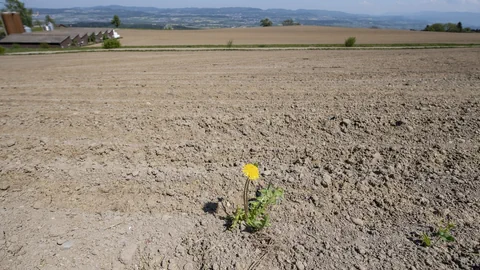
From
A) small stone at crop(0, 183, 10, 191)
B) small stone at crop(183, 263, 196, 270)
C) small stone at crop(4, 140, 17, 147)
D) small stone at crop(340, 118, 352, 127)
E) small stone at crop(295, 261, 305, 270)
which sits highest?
small stone at crop(340, 118, 352, 127)

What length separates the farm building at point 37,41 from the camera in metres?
36.7

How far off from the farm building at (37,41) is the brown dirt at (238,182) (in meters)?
36.8

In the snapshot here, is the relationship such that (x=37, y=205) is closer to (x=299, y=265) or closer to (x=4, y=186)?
(x=4, y=186)

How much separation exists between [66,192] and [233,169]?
224 centimetres

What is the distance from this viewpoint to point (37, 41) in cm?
3747

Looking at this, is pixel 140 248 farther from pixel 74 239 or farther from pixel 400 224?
pixel 400 224

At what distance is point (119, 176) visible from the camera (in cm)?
404

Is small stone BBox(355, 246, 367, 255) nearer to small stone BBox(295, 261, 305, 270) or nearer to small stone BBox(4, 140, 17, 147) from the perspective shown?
small stone BBox(295, 261, 305, 270)

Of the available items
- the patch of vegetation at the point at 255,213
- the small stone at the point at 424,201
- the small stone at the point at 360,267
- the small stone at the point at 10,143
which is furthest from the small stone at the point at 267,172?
the small stone at the point at 10,143

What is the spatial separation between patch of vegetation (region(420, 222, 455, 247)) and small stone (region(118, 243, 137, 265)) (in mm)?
2914

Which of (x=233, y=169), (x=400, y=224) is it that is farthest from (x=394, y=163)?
(x=233, y=169)

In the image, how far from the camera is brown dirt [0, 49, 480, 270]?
2.87m

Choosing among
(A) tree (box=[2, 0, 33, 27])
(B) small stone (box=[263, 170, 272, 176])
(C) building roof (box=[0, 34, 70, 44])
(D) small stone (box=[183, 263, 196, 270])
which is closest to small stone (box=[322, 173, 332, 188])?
(B) small stone (box=[263, 170, 272, 176])

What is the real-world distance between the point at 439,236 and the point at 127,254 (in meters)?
3.15
